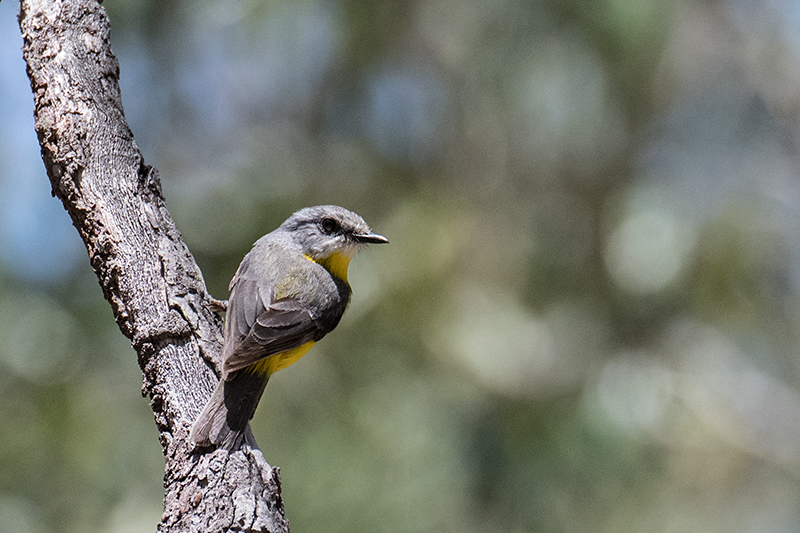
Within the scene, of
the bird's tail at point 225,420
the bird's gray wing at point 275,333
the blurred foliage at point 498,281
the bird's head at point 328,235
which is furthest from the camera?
the blurred foliage at point 498,281

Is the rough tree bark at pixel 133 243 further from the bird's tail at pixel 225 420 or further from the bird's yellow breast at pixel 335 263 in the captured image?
the bird's yellow breast at pixel 335 263

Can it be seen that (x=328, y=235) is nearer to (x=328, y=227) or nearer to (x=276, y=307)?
(x=328, y=227)

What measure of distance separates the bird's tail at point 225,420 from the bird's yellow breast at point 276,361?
294mm

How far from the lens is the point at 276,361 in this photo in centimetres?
333

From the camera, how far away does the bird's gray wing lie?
9.04ft

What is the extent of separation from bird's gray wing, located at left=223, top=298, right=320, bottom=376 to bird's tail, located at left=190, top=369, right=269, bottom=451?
0.09 metres

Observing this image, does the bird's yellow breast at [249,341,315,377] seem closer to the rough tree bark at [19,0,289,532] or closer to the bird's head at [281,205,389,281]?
the rough tree bark at [19,0,289,532]

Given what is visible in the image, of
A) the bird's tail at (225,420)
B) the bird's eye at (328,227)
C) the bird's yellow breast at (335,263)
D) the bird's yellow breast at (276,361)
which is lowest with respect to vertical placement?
the bird's tail at (225,420)

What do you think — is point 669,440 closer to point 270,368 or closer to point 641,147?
point 641,147

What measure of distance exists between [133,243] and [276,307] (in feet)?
2.47

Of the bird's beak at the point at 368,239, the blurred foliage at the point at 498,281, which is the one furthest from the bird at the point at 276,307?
the blurred foliage at the point at 498,281

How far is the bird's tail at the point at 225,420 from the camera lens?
8.20 feet

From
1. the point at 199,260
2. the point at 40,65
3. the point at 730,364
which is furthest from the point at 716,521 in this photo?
the point at 40,65

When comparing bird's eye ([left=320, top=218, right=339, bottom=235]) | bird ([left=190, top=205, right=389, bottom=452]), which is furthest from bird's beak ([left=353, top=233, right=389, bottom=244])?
bird's eye ([left=320, top=218, right=339, bottom=235])
